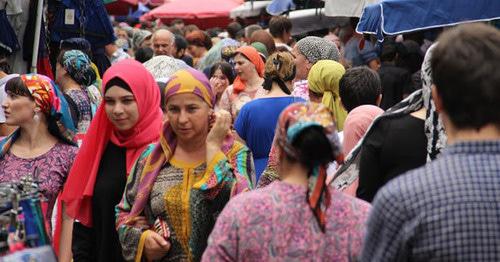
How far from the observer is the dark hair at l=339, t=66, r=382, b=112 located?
7.14 metres

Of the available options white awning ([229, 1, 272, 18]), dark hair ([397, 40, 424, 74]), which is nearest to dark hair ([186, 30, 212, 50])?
dark hair ([397, 40, 424, 74])

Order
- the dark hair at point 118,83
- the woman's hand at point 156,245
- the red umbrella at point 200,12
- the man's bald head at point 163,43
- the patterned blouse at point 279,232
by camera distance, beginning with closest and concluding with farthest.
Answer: the patterned blouse at point 279,232, the woman's hand at point 156,245, the dark hair at point 118,83, the man's bald head at point 163,43, the red umbrella at point 200,12

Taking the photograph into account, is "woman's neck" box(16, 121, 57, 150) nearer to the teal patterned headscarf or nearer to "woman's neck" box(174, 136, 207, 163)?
"woman's neck" box(174, 136, 207, 163)

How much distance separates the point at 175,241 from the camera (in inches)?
213

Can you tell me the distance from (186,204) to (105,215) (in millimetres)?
853

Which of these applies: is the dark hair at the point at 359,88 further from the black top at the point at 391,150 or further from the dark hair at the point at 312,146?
the dark hair at the point at 312,146

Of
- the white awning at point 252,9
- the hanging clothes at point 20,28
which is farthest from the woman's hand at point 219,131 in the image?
the white awning at point 252,9

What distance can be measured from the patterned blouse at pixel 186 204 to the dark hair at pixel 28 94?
1384 millimetres

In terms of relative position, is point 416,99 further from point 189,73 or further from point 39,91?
point 39,91

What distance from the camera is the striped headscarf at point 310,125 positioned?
159 inches

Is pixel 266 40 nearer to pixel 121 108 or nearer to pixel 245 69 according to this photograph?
pixel 245 69

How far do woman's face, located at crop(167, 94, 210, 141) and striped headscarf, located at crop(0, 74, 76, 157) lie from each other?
4.80ft

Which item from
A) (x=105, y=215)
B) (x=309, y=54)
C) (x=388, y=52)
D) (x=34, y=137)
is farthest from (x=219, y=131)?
(x=388, y=52)

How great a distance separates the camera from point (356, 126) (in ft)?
21.4
